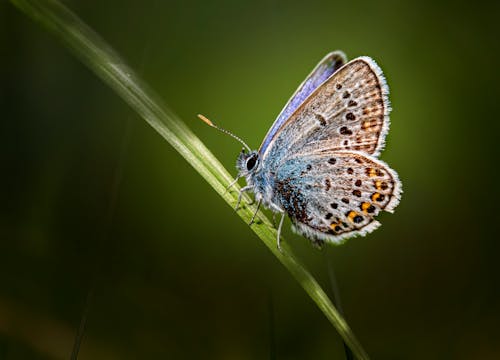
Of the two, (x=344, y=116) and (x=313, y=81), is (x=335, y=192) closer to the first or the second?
(x=344, y=116)

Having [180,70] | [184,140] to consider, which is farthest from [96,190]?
[184,140]

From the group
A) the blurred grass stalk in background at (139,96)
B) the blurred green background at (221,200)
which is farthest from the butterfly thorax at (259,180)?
the blurred grass stalk in background at (139,96)

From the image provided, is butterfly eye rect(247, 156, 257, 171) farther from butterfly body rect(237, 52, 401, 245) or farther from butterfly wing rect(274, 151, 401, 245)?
butterfly wing rect(274, 151, 401, 245)

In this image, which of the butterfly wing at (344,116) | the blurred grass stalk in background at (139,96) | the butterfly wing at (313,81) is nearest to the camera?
the blurred grass stalk in background at (139,96)

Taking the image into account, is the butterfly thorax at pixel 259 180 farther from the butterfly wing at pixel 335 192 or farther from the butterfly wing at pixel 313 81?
the butterfly wing at pixel 313 81

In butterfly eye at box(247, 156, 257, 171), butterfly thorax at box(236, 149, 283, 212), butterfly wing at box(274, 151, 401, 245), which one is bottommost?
butterfly wing at box(274, 151, 401, 245)

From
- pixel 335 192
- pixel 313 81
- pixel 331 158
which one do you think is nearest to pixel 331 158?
pixel 331 158

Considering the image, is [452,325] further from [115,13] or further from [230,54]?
[115,13]

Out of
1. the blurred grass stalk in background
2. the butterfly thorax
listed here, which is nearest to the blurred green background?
the butterfly thorax
